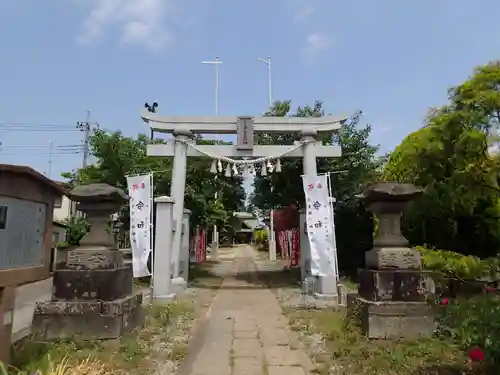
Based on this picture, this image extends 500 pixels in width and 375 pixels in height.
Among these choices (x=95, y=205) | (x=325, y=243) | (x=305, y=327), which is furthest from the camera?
(x=325, y=243)

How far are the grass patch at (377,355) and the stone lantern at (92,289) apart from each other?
2.96 m

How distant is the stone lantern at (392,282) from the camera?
253 inches

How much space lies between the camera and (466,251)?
41.7 ft

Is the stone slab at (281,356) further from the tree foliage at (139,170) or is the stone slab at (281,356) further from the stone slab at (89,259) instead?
the tree foliage at (139,170)

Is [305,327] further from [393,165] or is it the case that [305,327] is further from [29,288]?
[29,288]

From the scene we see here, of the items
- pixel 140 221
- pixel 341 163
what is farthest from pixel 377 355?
pixel 341 163

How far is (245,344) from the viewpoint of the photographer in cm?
671

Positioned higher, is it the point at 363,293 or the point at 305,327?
the point at 363,293

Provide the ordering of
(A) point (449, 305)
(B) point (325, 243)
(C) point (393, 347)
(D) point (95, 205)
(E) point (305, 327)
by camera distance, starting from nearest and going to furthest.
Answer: (C) point (393, 347) < (A) point (449, 305) < (D) point (95, 205) < (E) point (305, 327) < (B) point (325, 243)

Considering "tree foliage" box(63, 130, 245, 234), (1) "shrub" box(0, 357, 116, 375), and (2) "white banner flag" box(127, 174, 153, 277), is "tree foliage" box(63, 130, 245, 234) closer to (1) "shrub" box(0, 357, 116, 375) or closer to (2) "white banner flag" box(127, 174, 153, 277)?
(2) "white banner flag" box(127, 174, 153, 277)

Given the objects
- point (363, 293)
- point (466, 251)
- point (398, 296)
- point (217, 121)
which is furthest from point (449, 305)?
point (217, 121)

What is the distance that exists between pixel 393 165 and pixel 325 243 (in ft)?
11.4

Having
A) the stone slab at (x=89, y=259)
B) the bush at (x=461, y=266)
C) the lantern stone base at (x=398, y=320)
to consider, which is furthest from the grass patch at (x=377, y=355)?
the stone slab at (x=89, y=259)

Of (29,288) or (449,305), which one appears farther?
(29,288)
